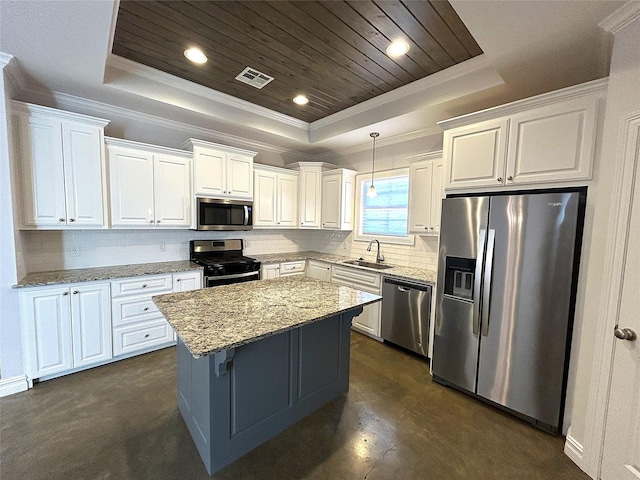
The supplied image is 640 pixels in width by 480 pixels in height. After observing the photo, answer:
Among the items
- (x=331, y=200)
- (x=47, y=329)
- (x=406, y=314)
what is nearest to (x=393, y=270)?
(x=406, y=314)

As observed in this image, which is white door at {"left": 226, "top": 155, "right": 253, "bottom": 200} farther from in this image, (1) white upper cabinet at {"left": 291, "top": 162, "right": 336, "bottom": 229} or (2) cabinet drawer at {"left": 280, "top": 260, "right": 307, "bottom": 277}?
(2) cabinet drawer at {"left": 280, "top": 260, "right": 307, "bottom": 277}

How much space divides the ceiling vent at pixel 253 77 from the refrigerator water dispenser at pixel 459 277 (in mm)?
2535

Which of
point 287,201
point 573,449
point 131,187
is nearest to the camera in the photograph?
point 573,449

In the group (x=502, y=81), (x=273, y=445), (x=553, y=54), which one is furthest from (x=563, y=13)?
(x=273, y=445)

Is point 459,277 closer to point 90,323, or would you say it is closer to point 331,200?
point 331,200

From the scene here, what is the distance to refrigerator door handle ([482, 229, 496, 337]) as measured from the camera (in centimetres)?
224

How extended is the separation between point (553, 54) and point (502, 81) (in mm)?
397

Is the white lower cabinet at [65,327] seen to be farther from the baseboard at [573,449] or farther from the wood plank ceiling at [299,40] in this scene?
the baseboard at [573,449]

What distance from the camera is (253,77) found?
110 inches

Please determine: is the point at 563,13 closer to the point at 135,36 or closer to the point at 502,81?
the point at 502,81

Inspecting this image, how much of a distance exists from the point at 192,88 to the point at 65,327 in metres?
2.68

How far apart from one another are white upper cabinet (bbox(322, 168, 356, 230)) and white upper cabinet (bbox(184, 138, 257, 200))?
128 centimetres

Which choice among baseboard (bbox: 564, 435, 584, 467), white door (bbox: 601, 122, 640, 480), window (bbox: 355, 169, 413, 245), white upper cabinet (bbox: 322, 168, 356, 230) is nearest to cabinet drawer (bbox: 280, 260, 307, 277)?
white upper cabinet (bbox: 322, 168, 356, 230)

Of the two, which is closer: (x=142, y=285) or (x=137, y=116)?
(x=142, y=285)
